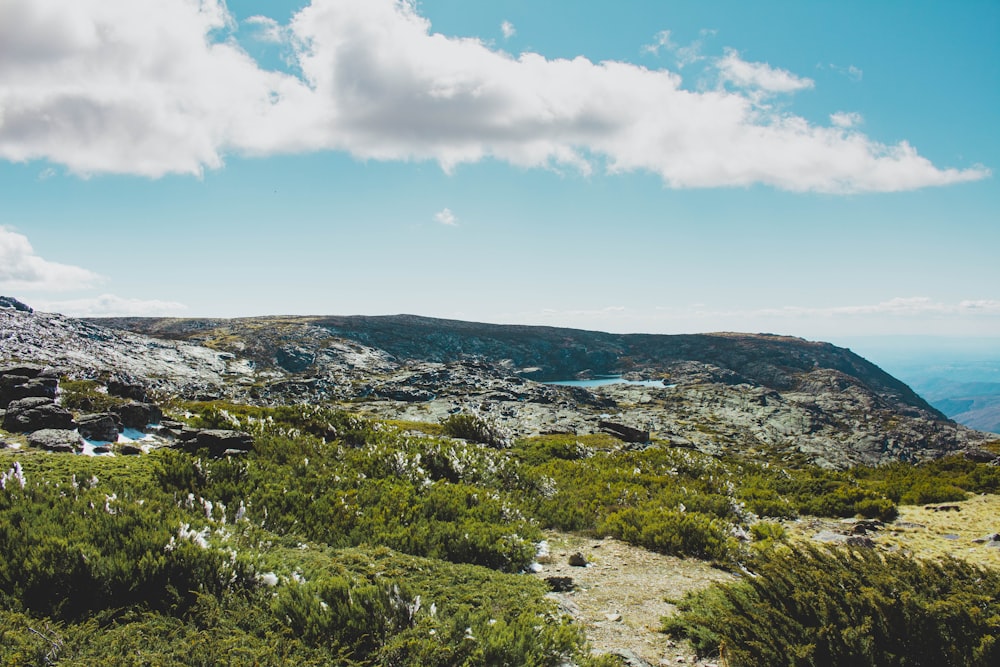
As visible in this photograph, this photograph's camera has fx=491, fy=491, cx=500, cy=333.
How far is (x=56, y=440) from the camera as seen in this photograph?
11750 millimetres

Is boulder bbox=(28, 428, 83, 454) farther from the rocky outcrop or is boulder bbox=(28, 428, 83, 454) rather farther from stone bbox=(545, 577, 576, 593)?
stone bbox=(545, 577, 576, 593)

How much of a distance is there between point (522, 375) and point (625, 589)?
132084 millimetres

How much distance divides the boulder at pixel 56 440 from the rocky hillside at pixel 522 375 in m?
21.0

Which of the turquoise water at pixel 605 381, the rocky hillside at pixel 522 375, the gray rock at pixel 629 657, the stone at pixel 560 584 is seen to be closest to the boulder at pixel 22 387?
the stone at pixel 560 584

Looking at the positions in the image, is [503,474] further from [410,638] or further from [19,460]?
[19,460]

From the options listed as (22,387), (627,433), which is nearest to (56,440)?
(22,387)

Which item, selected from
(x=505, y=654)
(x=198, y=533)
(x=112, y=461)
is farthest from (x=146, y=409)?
(x=505, y=654)

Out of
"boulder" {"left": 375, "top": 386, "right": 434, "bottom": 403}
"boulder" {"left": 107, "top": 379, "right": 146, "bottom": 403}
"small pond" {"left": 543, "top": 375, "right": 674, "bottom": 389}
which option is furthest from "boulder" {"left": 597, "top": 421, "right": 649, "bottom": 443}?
"small pond" {"left": 543, "top": 375, "right": 674, "bottom": 389}

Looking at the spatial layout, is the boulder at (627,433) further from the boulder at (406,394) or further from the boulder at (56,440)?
the boulder at (406,394)

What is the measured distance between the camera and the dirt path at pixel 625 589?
645 cm

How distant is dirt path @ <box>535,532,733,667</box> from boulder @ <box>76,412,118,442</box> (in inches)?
477

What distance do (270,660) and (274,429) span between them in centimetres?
1104

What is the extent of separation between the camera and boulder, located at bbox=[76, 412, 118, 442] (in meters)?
13.2

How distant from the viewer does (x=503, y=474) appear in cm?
1507
